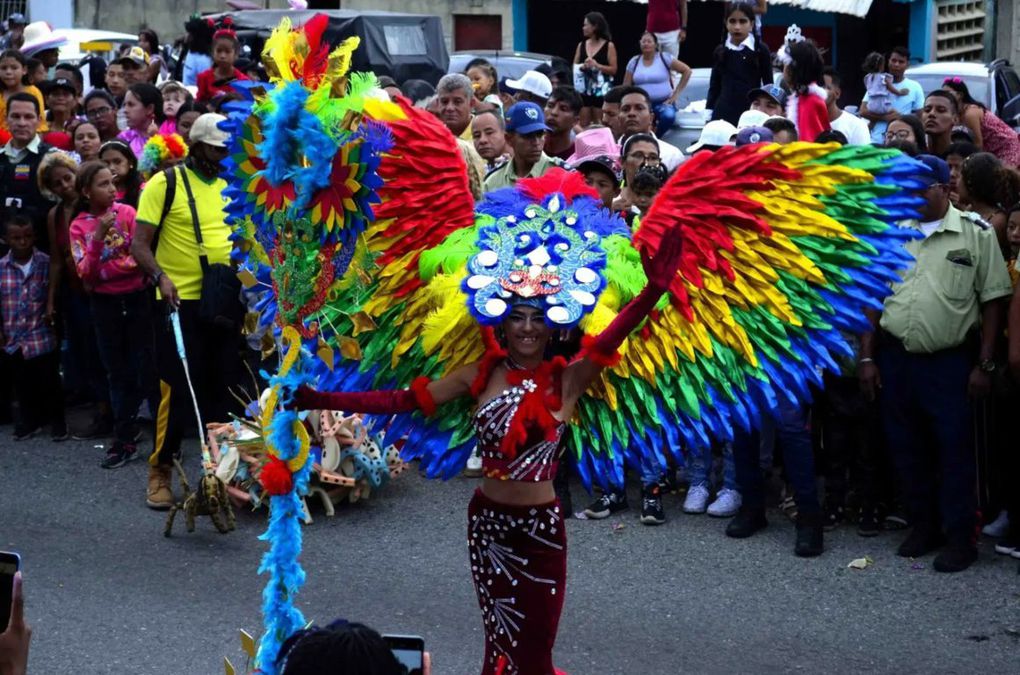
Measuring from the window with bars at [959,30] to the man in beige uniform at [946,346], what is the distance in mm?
14205

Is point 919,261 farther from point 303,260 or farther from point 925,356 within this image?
point 303,260

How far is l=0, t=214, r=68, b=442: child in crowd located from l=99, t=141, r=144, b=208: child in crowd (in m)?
0.57

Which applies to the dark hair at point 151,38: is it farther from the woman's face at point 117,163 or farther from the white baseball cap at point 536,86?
the woman's face at point 117,163

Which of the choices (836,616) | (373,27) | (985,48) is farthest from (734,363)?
(985,48)

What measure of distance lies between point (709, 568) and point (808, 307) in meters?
2.29

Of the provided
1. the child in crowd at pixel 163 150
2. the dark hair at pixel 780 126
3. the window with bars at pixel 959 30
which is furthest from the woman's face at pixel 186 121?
the window with bars at pixel 959 30

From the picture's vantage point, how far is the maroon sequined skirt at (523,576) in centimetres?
456

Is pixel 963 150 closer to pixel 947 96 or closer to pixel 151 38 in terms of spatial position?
pixel 947 96

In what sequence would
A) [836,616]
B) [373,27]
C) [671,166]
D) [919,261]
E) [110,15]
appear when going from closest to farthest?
[836,616] < [919,261] < [671,166] < [373,27] < [110,15]

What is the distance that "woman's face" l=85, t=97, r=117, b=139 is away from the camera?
10.4 m

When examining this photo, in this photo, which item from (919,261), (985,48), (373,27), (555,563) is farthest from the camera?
(985,48)

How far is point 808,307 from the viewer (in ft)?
15.3

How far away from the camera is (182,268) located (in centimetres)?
736

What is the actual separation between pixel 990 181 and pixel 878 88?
394 cm
